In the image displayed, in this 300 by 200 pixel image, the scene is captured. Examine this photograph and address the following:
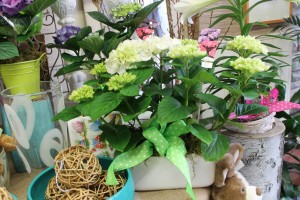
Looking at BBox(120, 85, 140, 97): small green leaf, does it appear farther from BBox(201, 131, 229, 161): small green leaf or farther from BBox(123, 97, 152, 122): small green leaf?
BBox(201, 131, 229, 161): small green leaf

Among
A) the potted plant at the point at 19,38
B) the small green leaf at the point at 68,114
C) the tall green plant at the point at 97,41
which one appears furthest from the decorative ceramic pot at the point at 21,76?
the small green leaf at the point at 68,114

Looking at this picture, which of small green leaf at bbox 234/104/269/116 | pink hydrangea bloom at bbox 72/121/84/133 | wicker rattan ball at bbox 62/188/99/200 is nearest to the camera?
wicker rattan ball at bbox 62/188/99/200

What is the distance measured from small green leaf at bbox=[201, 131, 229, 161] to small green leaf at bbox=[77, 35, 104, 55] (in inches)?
11.9

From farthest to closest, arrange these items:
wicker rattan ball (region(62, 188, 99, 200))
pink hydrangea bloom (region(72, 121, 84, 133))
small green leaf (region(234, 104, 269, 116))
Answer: pink hydrangea bloom (region(72, 121, 84, 133))
small green leaf (region(234, 104, 269, 116))
wicker rattan ball (region(62, 188, 99, 200))

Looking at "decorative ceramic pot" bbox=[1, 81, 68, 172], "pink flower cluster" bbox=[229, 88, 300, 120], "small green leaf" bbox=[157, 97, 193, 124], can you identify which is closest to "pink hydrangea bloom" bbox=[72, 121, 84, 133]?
"decorative ceramic pot" bbox=[1, 81, 68, 172]

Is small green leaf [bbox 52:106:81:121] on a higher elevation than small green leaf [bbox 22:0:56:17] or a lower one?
lower

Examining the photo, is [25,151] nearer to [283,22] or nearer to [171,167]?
[171,167]

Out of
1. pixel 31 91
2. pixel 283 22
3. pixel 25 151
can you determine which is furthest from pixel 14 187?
pixel 283 22

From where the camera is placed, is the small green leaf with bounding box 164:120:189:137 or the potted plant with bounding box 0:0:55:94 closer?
the small green leaf with bounding box 164:120:189:137

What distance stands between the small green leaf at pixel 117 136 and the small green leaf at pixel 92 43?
171mm

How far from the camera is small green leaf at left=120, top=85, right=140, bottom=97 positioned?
1.55 feet

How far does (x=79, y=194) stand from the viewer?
0.47m

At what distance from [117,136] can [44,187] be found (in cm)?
18


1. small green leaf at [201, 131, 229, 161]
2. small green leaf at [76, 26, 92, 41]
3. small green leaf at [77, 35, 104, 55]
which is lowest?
small green leaf at [201, 131, 229, 161]
